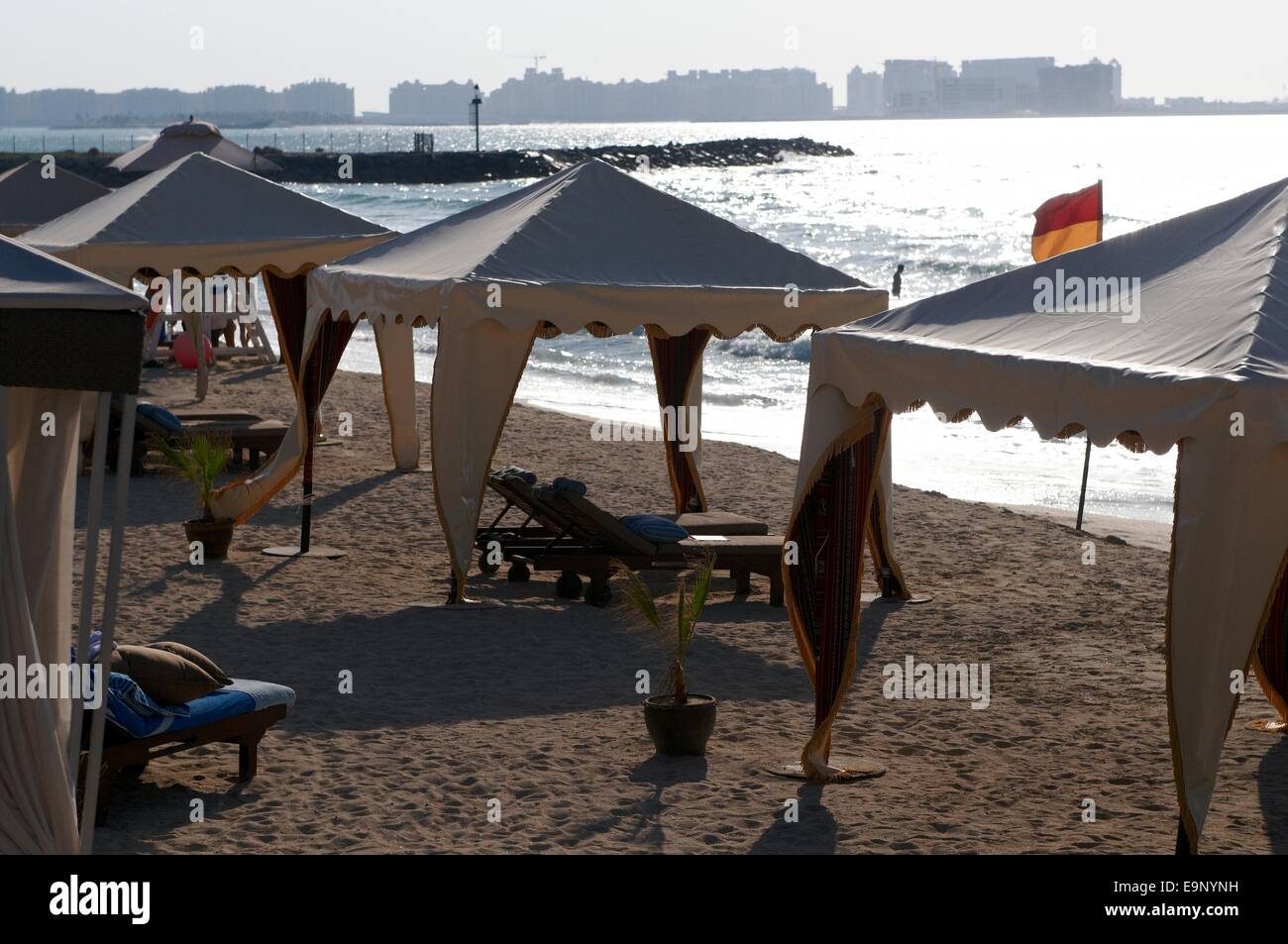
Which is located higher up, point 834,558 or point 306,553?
point 834,558

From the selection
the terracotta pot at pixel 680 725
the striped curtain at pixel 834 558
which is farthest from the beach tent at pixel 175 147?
the striped curtain at pixel 834 558

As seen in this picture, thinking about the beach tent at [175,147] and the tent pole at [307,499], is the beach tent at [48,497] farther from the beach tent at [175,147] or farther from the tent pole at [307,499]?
the beach tent at [175,147]

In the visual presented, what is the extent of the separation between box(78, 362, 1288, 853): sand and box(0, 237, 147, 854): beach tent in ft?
2.63

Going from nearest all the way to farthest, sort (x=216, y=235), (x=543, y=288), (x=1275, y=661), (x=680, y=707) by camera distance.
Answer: (x=680, y=707), (x=1275, y=661), (x=543, y=288), (x=216, y=235)

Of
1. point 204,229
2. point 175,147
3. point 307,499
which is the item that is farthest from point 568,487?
point 175,147

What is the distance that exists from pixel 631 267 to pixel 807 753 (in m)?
4.04

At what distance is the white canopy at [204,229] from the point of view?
11.6m

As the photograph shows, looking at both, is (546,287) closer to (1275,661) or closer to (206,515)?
(206,515)

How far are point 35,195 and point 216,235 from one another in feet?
24.2

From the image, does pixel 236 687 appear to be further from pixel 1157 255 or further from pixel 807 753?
pixel 1157 255

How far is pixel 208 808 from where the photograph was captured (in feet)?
18.3

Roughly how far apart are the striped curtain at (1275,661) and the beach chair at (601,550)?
309 centimetres

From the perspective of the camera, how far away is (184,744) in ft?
18.7
